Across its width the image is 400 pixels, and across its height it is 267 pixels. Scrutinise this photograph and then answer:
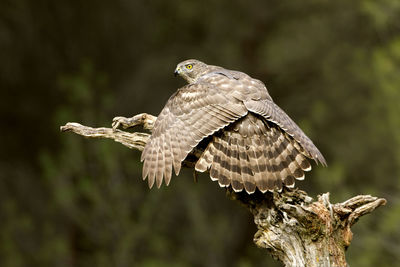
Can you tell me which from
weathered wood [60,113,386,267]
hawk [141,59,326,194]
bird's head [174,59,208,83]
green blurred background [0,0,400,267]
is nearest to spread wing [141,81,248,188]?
hawk [141,59,326,194]

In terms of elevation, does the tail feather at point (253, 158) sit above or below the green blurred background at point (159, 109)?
below

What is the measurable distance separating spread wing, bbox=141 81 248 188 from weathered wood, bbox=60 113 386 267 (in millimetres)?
636

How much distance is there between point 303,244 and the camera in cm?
404

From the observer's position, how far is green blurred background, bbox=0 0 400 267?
31.4 ft

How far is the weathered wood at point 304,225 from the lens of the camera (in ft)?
13.1

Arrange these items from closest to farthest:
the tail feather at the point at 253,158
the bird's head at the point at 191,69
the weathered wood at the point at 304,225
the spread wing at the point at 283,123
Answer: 1. the weathered wood at the point at 304,225
2. the tail feather at the point at 253,158
3. the spread wing at the point at 283,123
4. the bird's head at the point at 191,69

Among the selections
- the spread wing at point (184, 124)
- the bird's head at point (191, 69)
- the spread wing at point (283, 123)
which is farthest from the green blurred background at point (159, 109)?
the spread wing at point (283, 123)

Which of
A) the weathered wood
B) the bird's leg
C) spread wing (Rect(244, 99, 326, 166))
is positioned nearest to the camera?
the weathered wood

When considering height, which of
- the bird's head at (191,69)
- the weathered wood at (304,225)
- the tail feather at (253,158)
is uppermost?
the bird's head at (191,69)

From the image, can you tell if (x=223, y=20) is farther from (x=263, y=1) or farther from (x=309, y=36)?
(x=309, y=36)

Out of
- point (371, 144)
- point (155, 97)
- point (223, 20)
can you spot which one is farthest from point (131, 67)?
point (371, 144)

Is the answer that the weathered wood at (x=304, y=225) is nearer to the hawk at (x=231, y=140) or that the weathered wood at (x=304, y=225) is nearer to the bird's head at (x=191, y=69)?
the hawk at (x=231, y=140)

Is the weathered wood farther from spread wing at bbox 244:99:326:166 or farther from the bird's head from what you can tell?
the bird's head

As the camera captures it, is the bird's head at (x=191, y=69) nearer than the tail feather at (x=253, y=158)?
No
